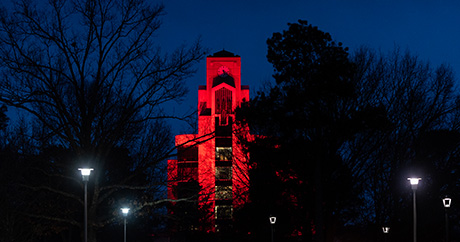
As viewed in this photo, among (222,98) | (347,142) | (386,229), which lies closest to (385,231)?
(386,229)

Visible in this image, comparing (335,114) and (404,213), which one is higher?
(335,114)

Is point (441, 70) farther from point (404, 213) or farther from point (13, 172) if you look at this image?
point (13, 172)

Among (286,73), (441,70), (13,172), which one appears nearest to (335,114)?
(286,73)

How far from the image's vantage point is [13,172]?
96.3 feet

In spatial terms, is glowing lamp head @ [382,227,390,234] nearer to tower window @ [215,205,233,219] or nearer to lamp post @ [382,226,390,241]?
lamp post @ [382,226,390,241]

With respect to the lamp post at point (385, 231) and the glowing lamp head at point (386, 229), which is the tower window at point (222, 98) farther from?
the glowing lamp head at point (386, 229)

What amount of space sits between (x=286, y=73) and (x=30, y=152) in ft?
50.8

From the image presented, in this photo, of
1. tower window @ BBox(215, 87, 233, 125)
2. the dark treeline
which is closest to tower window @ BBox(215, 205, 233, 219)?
the dark treeline

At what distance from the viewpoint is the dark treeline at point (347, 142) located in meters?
33.9

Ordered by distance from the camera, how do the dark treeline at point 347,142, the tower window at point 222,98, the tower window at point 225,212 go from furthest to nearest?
the tower window at point 222,98
the tower window at point 225,212
the dark treeline at point 347,142

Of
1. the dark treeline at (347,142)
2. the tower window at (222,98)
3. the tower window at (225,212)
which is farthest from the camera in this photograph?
the tower window at (222,98)

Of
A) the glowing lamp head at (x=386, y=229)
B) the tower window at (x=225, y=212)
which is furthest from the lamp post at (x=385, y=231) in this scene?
the tower window at (x=225, y=212)

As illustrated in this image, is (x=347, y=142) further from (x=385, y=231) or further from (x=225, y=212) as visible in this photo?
(x=225, y=212)

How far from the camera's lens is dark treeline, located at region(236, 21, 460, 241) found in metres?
33.9
